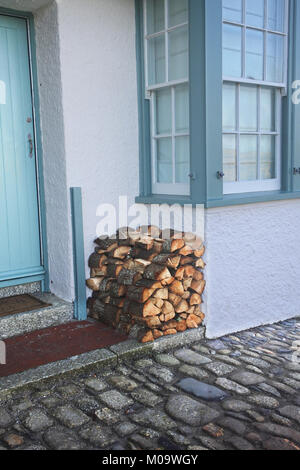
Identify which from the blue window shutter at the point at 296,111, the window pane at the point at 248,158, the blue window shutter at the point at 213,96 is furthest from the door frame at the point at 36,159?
the blue window shutter at the point at 296,111

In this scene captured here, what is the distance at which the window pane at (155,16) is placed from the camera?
14.1 feet

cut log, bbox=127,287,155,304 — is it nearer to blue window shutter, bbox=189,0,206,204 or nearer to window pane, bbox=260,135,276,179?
blue window shutter, bbox=189,0,206,204

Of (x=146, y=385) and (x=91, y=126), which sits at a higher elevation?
(x=91, y=126)

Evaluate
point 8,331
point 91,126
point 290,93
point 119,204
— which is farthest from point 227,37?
point 8,331

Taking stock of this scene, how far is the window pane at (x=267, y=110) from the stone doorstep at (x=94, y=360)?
2.10 meters

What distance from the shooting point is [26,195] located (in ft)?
14.3

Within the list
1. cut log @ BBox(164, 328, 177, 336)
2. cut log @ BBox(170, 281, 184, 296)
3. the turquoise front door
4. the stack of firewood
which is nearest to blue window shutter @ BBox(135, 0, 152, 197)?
the stack of firewood

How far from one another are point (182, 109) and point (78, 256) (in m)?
1.65

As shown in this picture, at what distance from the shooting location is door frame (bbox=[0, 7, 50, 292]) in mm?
4215

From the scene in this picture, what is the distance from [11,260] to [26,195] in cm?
62

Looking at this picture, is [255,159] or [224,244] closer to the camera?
[224,244]
